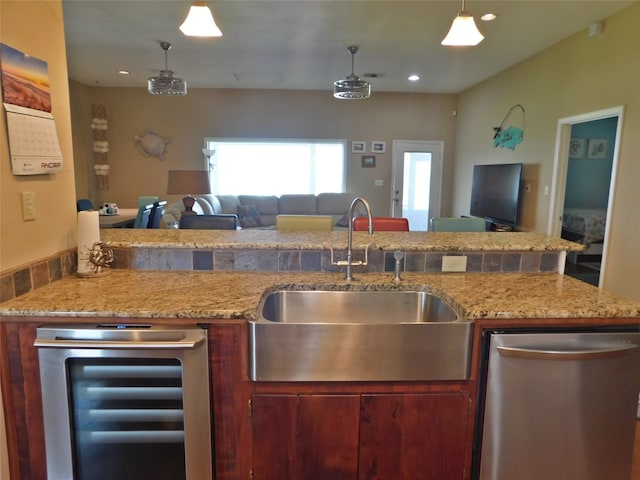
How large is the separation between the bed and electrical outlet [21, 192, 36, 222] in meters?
5.41

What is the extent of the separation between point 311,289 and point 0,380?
1082mm

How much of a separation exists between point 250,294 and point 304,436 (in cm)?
51

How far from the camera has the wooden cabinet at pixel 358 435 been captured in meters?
1.29

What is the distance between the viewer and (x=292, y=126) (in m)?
7.21

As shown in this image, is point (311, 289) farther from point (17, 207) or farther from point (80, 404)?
point (17, 207)

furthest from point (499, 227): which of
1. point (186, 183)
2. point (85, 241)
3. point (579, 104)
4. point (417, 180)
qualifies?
point (85, 241)

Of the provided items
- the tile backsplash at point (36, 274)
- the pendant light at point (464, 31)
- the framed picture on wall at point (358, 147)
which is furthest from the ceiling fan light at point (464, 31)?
the framed picture on wall at point (358, 147)

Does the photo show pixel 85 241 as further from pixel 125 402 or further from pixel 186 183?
pixel 186 183

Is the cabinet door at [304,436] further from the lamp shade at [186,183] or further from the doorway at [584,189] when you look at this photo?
the doorway at [584,189]

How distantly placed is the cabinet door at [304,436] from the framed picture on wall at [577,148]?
553cm

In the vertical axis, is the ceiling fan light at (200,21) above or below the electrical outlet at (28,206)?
above

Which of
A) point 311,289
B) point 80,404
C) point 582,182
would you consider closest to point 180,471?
point 80,404

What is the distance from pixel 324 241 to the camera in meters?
1.87

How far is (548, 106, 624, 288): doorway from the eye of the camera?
445 cm
